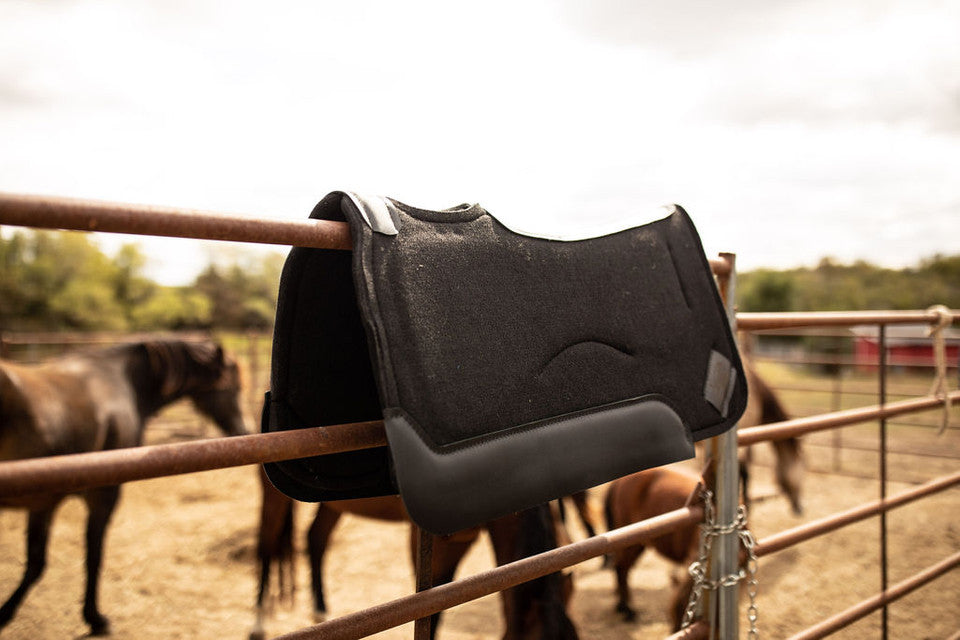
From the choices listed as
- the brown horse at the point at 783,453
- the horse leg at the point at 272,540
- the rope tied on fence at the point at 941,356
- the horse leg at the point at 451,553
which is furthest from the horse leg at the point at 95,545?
the brown horse at the point at 783,453

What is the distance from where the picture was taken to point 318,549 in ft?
10.2

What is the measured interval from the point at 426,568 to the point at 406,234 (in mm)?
440

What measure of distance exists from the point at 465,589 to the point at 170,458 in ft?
1.35

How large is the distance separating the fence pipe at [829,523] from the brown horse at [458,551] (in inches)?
20.6

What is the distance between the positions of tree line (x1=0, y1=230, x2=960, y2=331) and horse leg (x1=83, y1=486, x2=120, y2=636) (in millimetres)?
21745

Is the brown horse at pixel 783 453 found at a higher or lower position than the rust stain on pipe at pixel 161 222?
lower

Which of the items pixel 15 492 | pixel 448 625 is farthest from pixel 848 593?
pixel 15 492

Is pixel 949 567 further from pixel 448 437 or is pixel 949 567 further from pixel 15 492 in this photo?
pixel 15 492

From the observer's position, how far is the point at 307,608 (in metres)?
3.23

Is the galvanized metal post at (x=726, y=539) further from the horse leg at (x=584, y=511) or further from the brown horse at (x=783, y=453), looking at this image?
the brown horse at (x=783, y=453)

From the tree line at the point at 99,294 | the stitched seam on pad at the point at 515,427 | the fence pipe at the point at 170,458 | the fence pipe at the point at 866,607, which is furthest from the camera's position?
the tree line at the point at 99,294

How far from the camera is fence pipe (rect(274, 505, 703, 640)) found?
69cm

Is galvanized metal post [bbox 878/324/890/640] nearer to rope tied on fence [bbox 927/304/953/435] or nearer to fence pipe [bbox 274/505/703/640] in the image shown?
rope tied on fence [bbox 927/304/953/435]

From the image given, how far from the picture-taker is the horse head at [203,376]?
3951 millimetres
